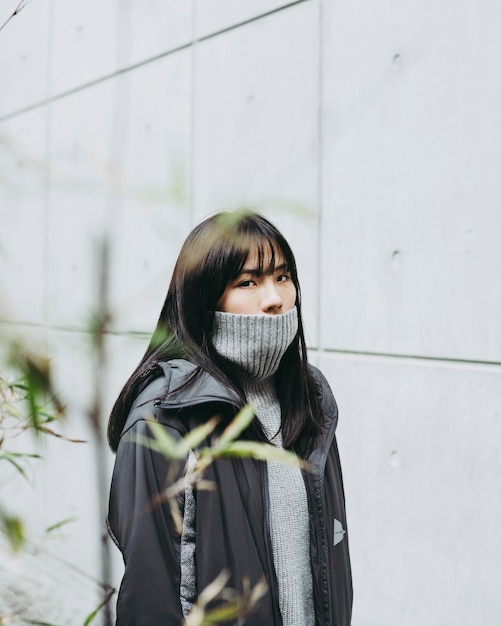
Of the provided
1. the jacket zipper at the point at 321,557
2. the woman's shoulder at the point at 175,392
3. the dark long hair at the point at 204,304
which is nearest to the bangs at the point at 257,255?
the dark long hair at the point at 204,304

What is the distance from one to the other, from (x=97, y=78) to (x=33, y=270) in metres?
1.30

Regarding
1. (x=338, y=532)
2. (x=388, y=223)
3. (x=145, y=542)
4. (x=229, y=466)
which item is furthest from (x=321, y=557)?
(x=388, y=223)

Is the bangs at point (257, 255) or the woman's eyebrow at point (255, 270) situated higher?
the bangs at point (257, 255)

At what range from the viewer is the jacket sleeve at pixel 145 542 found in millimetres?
1368

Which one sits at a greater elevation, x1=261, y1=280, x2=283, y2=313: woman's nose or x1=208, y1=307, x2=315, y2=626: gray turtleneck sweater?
x1=261, y1=280, x2=283, y2=313: woman's nose

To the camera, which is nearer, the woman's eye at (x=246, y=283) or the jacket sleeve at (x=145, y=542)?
the jacket sleeve at (x=145, y=542)

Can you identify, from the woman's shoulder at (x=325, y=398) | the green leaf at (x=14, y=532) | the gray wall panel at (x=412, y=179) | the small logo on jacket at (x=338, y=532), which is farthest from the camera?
the gray wall panel at (x=412, y=179)

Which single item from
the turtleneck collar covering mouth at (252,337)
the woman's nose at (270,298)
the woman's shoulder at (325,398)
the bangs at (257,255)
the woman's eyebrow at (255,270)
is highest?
the bangs at (257,255)

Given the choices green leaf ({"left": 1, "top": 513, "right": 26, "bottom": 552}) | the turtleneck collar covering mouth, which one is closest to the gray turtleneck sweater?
the turtleneck collar covering mouth

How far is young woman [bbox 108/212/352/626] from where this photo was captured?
1.38m

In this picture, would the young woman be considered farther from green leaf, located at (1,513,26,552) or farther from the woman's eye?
green leaf, located at (1,513,26,552)

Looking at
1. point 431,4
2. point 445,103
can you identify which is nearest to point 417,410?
point 445,103

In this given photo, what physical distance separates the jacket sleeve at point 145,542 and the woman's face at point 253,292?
343 mm

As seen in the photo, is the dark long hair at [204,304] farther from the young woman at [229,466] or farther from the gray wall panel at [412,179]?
the gray wall panel at [412,179]
